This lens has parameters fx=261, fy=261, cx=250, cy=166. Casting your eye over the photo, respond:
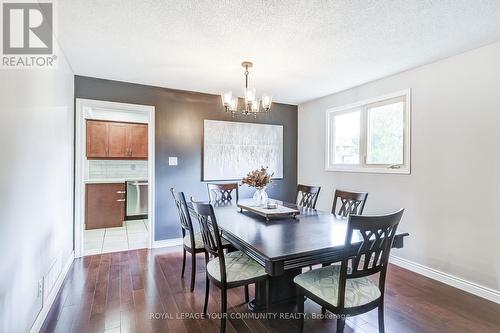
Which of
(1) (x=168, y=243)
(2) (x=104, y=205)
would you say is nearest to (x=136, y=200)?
(2) (x=104, y=205)

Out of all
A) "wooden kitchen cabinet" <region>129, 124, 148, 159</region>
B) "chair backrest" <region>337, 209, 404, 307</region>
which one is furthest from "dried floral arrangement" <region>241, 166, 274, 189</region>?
"wooden kitchen cabinet" <region>129, 124, 148, 159</region>

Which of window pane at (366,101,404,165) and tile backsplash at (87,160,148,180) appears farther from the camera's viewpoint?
tile backsplash at (87,160,148,180)

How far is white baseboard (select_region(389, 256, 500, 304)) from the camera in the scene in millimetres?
2369

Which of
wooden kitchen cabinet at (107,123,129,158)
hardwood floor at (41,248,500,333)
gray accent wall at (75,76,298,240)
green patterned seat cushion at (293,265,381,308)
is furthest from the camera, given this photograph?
wooden kitchen cabinet at (107,123,129,158)

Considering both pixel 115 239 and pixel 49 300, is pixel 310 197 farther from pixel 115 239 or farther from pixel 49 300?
pixel 115 239

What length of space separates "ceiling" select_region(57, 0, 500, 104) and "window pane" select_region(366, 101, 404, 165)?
466mm

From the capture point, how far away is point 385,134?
3430 millimetres

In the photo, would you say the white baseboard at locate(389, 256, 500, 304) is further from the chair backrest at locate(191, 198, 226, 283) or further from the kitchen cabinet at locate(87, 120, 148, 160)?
the kitchen cabinet at locate(87, 120, 148, 160)

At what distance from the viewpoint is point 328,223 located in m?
2.20

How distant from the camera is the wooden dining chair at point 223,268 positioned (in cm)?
181

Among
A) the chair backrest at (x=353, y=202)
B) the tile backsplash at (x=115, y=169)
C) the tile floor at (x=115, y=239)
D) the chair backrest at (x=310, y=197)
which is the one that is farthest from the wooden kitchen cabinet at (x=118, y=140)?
the chair backrest at (x=353, y=202)

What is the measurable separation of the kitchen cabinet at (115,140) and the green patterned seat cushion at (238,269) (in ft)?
13.4

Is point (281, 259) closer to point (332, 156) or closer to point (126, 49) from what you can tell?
point (126, 49)

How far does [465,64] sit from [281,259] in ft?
8.99
